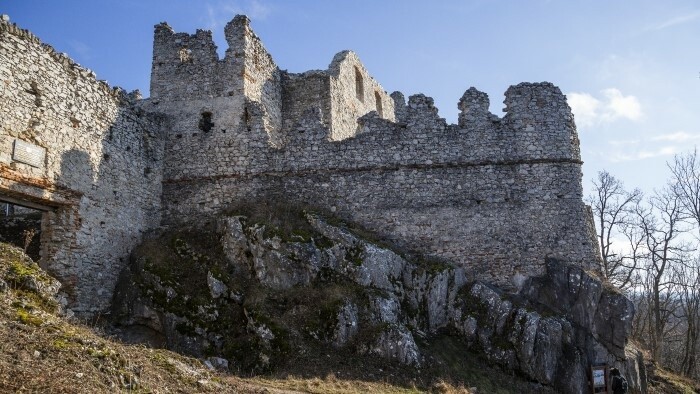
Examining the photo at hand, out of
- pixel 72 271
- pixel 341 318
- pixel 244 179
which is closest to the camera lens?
pixel 341 318

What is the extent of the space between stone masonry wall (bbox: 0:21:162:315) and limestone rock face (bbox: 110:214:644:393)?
3.95ft

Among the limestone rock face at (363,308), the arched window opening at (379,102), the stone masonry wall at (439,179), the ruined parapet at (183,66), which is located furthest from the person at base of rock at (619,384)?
the arched window opening at (379,102)

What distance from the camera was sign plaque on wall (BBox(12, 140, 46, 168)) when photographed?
1232cm

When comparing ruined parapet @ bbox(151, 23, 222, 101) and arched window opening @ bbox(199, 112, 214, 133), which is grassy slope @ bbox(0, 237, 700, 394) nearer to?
arched window opening @ bbox(199, 112, 214, 133)

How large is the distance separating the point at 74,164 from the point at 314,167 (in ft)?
22.4

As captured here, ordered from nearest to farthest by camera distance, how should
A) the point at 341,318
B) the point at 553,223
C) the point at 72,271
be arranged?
the point at 341,318 < the point at 72,271 < the point at 553,223

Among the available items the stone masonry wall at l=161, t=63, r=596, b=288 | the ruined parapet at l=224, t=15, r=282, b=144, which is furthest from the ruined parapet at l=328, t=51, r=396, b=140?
the stone masonry wall at l=161, t=63, r=596, b=288

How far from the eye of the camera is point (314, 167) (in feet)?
57.0

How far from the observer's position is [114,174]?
1546cm

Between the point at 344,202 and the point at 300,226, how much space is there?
2124 mm

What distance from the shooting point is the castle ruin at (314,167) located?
15.1 m

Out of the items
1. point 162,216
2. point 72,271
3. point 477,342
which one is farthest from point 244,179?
point 477,342

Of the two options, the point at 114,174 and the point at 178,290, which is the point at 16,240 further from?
the point at 178,290

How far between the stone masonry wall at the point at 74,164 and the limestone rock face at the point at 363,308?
3.95ft
